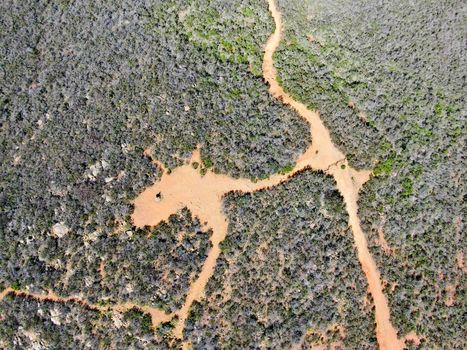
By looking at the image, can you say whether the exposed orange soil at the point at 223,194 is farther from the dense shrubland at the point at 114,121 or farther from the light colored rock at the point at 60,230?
the light colored rock at the point at 60,230

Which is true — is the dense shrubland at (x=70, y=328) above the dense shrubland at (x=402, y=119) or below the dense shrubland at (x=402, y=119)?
below

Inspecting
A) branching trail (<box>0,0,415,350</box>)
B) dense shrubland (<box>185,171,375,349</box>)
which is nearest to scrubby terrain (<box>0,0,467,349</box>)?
dense shrubland (<box>185,171,375,349</box>)

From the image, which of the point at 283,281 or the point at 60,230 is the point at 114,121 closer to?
the point at 60,230

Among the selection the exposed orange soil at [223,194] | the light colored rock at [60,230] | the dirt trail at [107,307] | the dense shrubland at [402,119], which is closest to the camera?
the dirt trail at [107,307]

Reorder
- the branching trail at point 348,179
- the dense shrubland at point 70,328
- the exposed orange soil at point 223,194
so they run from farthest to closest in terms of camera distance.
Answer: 1. the exposed orange soil at point 223,194
2. the branching trail at point 348,179
3. the dense shrubland at point 70,328

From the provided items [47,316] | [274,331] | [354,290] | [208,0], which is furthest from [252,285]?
[208,0]

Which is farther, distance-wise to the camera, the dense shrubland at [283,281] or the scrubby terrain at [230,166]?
the scrubby terrain at [230,166]

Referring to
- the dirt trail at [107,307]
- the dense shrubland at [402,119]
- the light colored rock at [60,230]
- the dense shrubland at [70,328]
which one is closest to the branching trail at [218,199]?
the dirt trail at [107,307]

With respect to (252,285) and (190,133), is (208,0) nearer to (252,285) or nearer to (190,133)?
(190,133)
